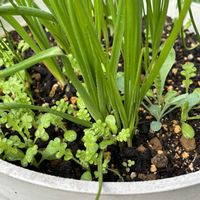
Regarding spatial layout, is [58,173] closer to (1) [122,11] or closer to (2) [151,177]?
(2) [151,177]

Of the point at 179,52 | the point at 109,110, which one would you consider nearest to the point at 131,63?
the point at 109,110

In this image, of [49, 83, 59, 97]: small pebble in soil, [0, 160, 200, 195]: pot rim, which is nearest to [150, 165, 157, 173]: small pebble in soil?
[0, 160, 200, 195]: pot rim

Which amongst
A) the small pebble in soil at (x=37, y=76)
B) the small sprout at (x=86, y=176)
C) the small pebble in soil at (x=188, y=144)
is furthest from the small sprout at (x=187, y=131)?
the small pebble in soil at (x=37, y=76)

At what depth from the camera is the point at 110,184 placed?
0.60 m

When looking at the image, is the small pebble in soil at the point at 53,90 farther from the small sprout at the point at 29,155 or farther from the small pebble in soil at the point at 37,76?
the small sprout at the point at 29,155

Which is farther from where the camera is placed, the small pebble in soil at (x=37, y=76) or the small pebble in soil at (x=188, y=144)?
the small pebble in soil at (x=37, y=76)

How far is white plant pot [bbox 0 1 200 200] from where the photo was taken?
584mm

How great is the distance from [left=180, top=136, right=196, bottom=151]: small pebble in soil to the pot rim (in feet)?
0.44

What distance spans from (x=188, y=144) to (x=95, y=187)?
20cm

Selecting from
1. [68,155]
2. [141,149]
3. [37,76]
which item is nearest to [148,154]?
[141,149]

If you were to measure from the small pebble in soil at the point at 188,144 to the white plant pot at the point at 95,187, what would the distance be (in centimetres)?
10

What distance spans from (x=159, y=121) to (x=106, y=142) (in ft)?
0.41

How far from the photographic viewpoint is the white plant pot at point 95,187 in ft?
1.92

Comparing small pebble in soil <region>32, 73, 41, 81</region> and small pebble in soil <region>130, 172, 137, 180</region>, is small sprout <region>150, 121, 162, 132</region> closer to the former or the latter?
small pebble in soil <region>130, 172, 137, 180</region>
